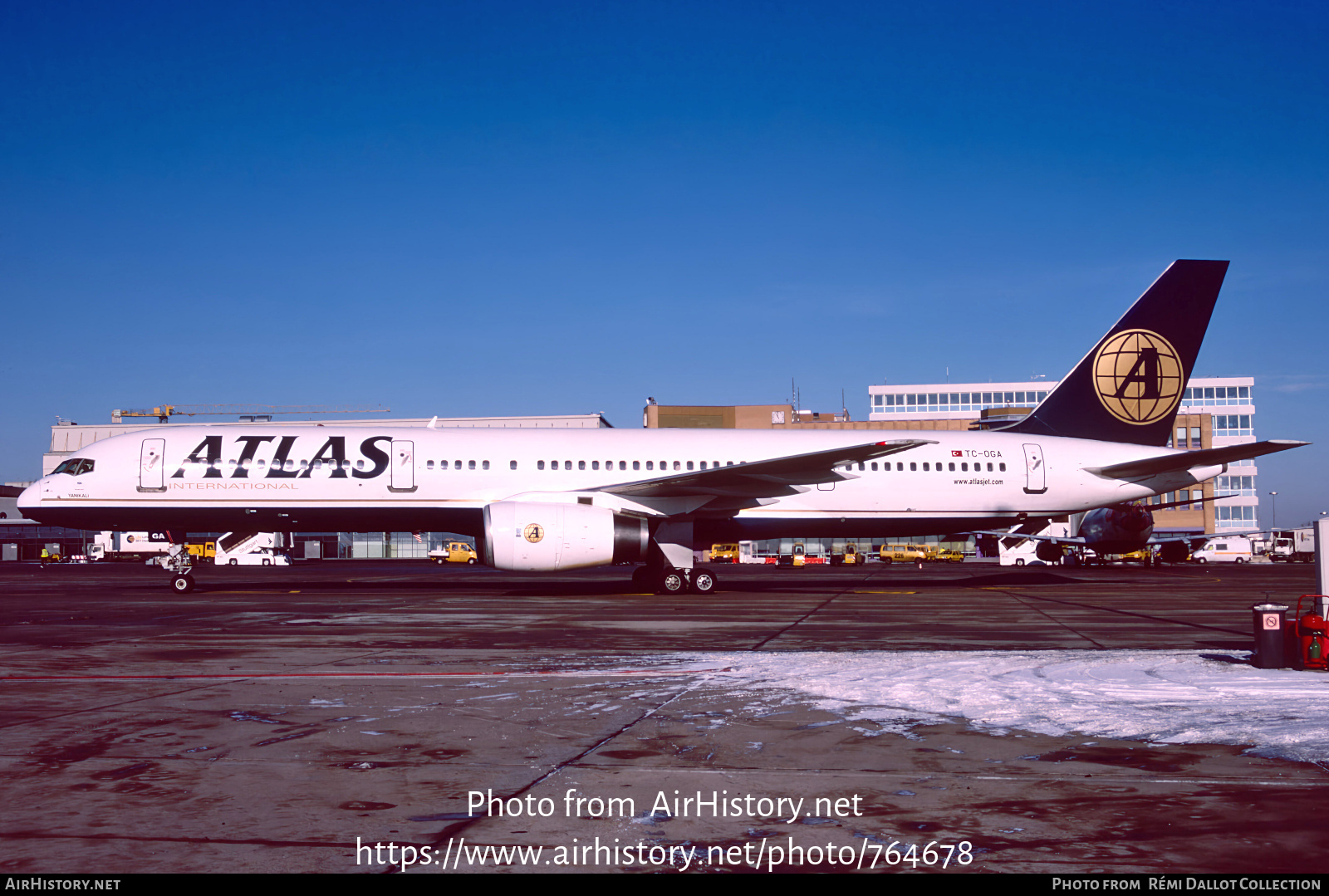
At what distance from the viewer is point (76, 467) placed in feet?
75.6

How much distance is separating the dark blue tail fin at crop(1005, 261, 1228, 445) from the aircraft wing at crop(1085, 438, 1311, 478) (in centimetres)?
201

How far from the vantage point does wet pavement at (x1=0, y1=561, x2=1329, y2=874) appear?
4.18 metres

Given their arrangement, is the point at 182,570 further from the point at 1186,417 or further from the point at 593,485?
the point at 1186,417

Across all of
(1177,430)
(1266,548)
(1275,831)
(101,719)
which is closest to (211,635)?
(101,719)

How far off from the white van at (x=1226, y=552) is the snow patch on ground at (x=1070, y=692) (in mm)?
58529

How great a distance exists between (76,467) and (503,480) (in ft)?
34.3

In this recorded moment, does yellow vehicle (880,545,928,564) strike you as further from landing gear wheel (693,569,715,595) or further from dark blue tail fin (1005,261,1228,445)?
landing gear wheel (693,569,715,595)

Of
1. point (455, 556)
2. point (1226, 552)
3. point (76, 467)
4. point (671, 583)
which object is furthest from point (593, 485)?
point (1226, 552)

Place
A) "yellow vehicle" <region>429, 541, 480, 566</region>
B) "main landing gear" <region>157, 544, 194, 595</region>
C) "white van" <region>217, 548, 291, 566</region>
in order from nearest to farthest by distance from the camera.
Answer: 1. "main landing gear" <region>157, 544, 194, 595</region>
2. "white van" <region>217, 548, 291, 566</region>
3. "yellow vehicle" <region>429, 541, 480, 566</region>

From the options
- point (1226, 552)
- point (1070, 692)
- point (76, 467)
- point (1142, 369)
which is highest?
point (1142, 369)

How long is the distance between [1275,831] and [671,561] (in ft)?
62.3

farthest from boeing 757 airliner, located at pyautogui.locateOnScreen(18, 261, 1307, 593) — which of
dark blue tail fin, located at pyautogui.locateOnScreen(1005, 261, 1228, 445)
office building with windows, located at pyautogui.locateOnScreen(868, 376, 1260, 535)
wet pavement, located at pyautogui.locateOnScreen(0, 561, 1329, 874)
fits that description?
office building with windows, located at pyautogui.locateOnScreen(868, 376, 1260, 535)

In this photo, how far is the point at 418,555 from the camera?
7800 centimetres

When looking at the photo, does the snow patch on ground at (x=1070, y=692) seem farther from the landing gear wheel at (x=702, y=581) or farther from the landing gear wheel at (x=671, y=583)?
the landing gear wheel at (x=671, y=583)
